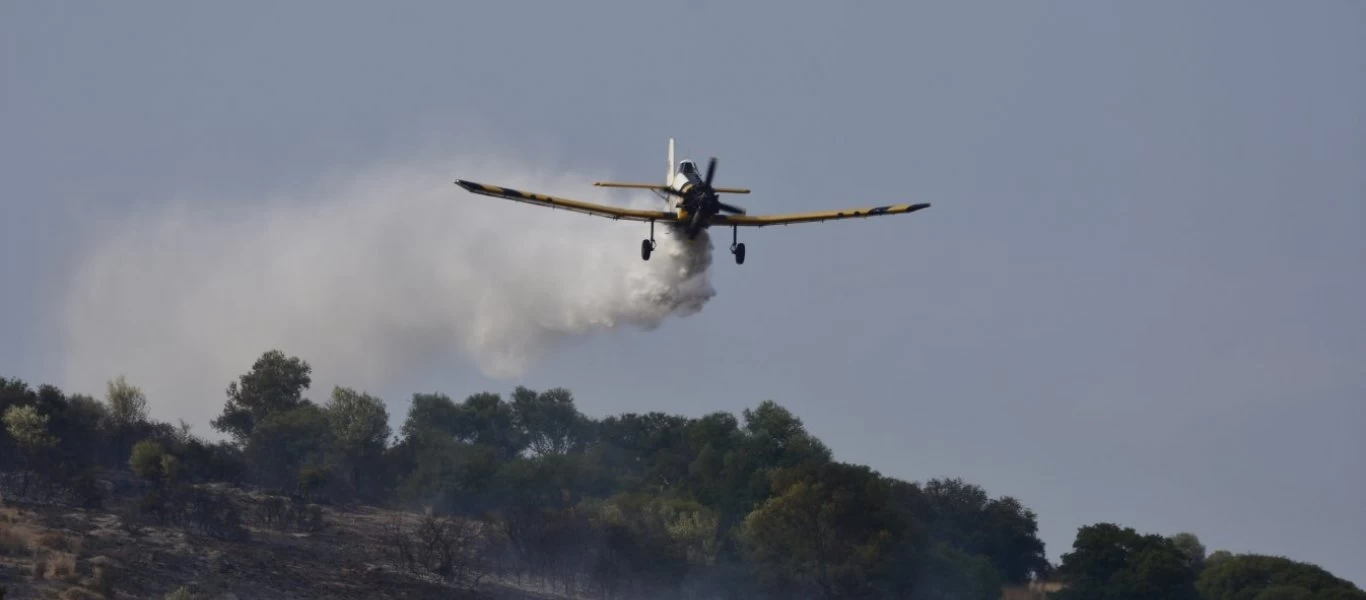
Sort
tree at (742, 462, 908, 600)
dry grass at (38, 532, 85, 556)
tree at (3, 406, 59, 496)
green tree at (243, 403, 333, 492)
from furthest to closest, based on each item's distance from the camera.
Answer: green tree at (243, 403, 333, 492), tree at (742, 462, 908, 600), tree at (3, 406, 59, 496), dry grass at (38, 532, 85, 556)

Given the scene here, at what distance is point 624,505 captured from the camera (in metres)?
113

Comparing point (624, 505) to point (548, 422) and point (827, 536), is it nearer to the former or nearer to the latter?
point (827, 536)

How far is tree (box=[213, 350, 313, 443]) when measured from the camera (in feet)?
450

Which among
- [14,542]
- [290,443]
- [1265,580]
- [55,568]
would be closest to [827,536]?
[1265,580]

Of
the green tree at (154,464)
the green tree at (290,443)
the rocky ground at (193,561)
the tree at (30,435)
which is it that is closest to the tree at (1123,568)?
the rocky ground at (193,561)

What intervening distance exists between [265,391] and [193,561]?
5584 centimetres

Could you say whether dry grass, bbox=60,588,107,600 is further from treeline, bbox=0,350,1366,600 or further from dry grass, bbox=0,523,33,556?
treeline, bbox=0,350,1366,600

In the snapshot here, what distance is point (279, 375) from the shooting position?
459ft

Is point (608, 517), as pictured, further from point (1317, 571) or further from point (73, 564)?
point (1317, 571)

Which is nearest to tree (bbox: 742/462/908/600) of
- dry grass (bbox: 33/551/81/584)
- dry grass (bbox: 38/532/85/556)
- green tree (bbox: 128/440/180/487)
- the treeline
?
the treeline

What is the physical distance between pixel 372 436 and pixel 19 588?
57.2 metres

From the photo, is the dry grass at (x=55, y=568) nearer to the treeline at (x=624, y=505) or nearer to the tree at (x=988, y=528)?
the treeline at (x=624, y=505)

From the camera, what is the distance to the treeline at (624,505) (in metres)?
98.4

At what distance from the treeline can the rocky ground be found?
5.00ft
